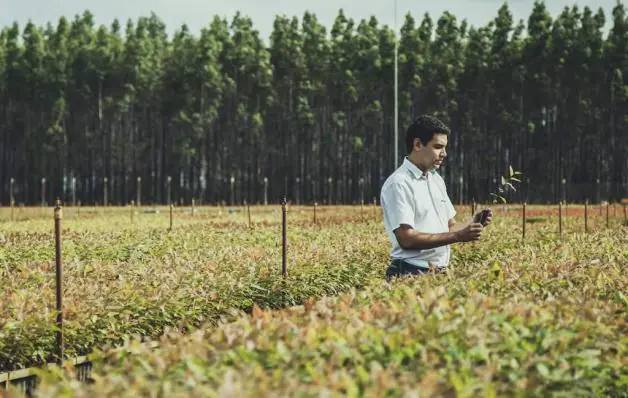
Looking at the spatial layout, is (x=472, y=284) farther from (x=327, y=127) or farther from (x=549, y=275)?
(x=327, y=127)

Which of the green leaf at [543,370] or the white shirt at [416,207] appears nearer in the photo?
the green leaf at [543,370]

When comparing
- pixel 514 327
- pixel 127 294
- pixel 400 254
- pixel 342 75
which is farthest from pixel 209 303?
pixel 342 75

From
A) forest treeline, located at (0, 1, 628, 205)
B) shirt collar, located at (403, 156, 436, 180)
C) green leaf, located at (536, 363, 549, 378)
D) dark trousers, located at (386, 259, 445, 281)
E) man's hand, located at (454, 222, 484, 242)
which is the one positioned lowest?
green leaf, located at (536, 363, 549, 378)

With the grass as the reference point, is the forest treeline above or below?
above

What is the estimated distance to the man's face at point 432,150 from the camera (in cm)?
527

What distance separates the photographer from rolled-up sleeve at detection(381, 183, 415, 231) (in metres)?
5.15

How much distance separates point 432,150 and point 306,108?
142 feet

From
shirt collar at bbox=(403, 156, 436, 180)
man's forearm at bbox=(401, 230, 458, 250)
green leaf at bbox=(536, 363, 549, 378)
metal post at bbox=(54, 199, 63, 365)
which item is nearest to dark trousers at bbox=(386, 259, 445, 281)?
man's forearm at bbox=(401, 230, 458, 250)

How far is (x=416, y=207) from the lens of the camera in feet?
17.5

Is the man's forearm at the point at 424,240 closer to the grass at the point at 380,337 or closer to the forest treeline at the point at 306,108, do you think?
the grass at the point at 380,337

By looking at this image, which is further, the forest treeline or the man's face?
the forest treeline

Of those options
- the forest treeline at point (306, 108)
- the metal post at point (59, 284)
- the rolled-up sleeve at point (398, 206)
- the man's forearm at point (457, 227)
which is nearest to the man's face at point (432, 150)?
the rolled-up sleeve at point (398, 206)

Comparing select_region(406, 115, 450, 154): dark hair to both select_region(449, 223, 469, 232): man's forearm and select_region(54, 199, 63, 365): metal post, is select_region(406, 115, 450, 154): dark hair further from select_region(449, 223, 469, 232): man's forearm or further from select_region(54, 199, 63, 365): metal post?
select_region(54, 199, 63, 365): metal post

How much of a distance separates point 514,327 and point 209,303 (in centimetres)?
494
